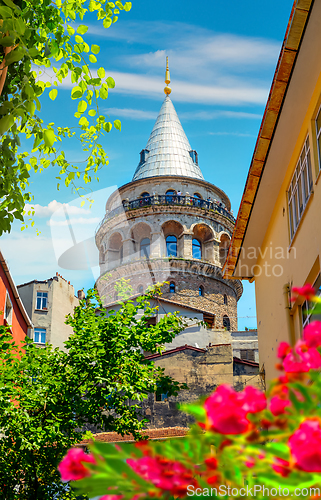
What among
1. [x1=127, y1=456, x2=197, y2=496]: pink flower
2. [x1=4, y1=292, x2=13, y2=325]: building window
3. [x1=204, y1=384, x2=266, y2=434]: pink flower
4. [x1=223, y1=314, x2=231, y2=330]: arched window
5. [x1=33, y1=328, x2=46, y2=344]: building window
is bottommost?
[x1=127, y1=456, x2=197, y2=496]: pink flower

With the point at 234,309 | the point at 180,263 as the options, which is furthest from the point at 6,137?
the point at 234,309

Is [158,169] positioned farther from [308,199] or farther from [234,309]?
[308,199]

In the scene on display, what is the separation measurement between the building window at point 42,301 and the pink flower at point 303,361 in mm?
34329

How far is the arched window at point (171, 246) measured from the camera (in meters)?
40.1

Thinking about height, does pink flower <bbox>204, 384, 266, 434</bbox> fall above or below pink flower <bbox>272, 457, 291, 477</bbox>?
above

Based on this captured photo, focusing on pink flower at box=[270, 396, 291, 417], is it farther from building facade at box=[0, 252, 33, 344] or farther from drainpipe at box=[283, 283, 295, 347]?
building facade at box=[0, 252, 33, 344]

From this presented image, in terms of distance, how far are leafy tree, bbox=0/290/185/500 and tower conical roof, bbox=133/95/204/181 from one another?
104ft

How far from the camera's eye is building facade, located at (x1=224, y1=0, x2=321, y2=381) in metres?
6.01

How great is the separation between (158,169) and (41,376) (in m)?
32.9

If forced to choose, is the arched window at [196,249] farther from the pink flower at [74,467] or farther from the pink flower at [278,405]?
the pink flower at [74,467]

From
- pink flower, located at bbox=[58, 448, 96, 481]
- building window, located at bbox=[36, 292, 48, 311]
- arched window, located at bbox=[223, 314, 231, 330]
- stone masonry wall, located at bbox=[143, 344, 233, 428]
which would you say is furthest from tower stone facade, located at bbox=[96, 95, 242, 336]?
pink flower, located at bbox=[58, 448, 96, 481]

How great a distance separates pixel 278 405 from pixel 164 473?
38 cm

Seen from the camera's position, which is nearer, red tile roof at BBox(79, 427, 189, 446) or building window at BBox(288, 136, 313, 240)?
building window at BBox(288, 136, 313, 240)

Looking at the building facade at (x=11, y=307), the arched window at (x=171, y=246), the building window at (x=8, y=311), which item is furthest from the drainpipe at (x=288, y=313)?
the arched window at (x=171, y=246)
